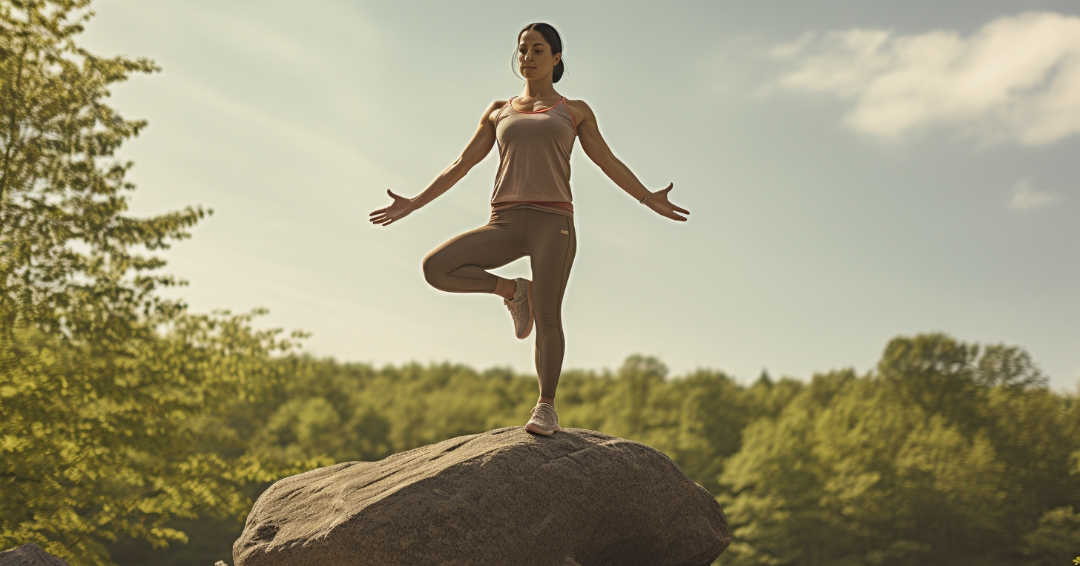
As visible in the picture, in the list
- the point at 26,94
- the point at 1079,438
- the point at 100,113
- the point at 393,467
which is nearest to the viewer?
the point at 393,467

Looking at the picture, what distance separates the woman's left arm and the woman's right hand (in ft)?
5.01

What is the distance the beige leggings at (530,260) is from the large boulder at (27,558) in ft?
13.5

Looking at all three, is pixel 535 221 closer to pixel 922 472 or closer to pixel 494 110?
pixel 494 110

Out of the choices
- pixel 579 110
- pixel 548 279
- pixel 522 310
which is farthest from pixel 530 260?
pixel 579 110

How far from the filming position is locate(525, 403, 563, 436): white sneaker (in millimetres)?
6325

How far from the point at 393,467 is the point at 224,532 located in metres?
28.2

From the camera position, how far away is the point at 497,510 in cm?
579

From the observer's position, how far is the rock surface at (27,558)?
654 cm

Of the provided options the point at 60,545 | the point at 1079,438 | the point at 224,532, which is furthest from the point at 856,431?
the point at 60,545

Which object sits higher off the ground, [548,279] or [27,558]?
[548,279]

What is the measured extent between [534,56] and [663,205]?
1.56 metres

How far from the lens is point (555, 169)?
6.16 m

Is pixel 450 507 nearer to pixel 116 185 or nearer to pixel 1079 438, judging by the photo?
pixel 116 185

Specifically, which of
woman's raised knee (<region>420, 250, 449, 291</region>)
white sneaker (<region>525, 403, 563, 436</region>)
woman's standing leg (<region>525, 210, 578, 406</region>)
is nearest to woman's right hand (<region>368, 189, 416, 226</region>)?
woman's raised knee (<region>420, 250, 449, 291</region>)
